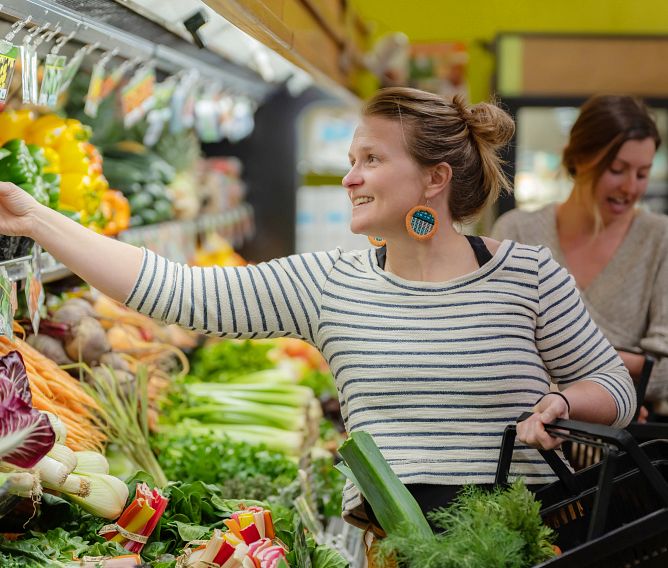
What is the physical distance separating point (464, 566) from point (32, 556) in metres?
0.87

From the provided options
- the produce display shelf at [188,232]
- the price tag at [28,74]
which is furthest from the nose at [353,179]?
the produce display shelf at [188,232]

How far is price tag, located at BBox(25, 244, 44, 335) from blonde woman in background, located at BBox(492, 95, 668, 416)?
158cm

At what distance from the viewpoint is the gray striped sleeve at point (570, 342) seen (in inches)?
86.3

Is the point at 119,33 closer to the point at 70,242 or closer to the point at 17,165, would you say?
the point at 17,165

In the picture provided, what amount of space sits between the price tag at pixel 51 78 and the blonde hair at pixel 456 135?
30.7 inches

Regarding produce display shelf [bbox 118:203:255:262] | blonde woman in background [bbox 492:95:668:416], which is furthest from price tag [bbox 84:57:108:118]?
blonde woman in background [bbox 492:95:668:416]

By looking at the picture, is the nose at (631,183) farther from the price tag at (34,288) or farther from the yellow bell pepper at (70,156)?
the price tag at (34,288)

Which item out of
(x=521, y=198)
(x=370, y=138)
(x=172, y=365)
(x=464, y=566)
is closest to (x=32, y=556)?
(x=464, y=566)

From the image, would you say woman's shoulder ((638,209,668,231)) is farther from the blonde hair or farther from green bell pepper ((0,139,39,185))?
green bell pepper ((0,139,39,185))

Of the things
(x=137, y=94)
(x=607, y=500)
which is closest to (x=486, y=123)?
(x=607, y=500)

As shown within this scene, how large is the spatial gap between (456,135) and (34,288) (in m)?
1.16

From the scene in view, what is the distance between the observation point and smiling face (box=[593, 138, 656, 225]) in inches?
129

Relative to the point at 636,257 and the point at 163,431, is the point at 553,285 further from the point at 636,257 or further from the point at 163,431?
the point at 163,431

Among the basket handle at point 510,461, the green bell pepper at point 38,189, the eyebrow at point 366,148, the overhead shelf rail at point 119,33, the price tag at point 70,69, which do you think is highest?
the overhead shelf rail at point 119,33
